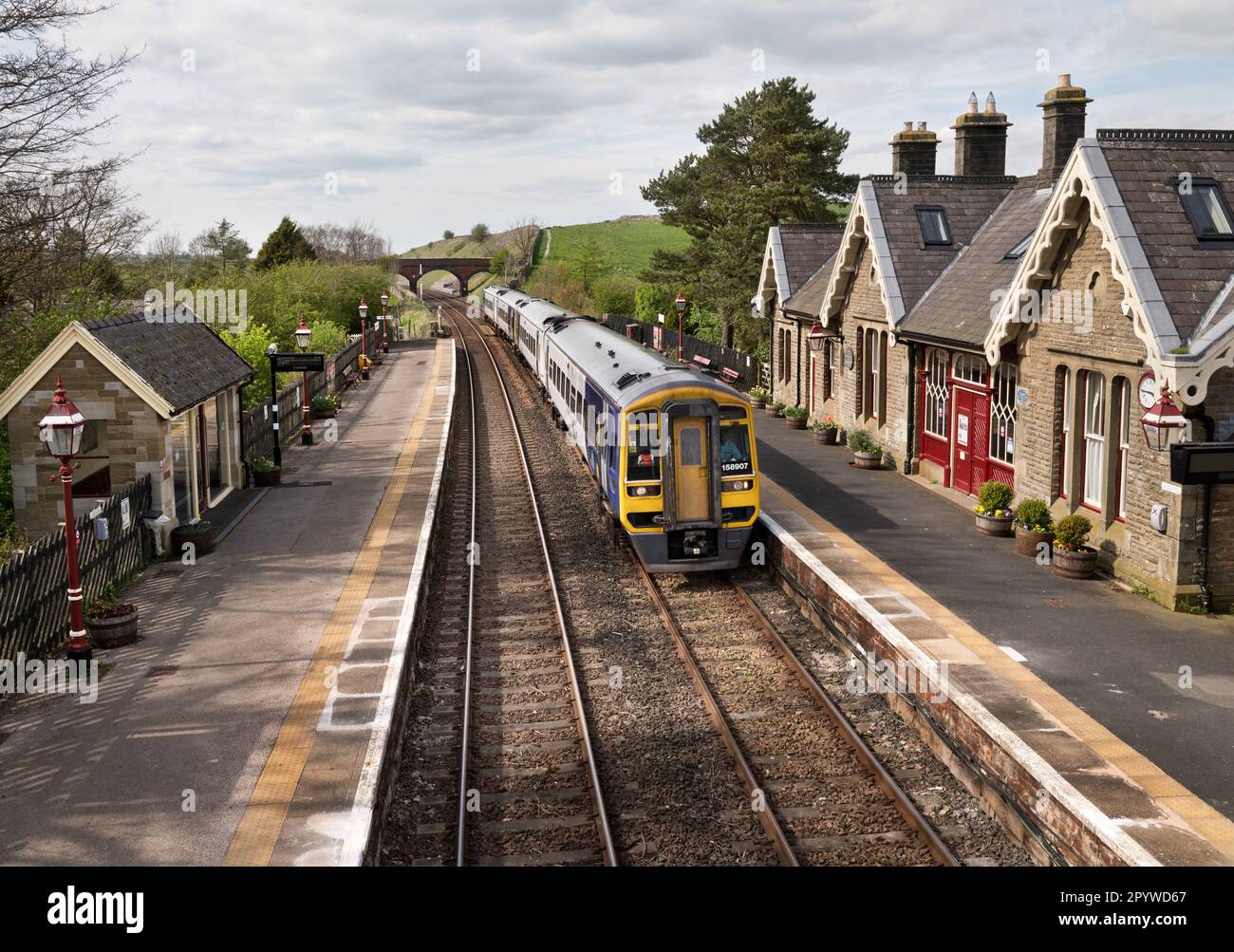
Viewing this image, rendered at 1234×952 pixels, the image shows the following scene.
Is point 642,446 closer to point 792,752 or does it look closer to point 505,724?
point 505,724

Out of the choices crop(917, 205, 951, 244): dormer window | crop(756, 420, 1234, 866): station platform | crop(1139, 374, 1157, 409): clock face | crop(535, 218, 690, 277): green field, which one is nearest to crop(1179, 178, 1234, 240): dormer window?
crop(1139, 374, 1157, 409): clock face

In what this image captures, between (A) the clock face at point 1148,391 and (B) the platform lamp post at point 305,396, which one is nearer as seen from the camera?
(A) the clock face at point 1148,391

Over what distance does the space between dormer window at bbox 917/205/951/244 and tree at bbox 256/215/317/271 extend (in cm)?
4593

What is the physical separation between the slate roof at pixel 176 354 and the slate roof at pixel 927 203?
13.9 metres

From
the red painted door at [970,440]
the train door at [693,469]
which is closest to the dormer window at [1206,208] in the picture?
the red painted door at [970,440]

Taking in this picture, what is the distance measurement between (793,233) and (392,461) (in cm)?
1512

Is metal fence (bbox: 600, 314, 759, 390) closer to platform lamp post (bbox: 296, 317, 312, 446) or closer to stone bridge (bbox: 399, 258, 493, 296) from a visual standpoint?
platform lamp post (bbox: 296, 317, 312, 446)

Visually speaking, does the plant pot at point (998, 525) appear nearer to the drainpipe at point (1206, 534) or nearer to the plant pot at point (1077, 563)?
the plant pot at point (1077, 563)

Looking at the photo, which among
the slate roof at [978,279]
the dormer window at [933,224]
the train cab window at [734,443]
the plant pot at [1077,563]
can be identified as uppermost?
the dormer window at [933,224]

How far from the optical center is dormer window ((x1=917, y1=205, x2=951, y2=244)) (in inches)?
960

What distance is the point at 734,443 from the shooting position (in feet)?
52.5

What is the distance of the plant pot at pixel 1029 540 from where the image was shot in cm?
1583
